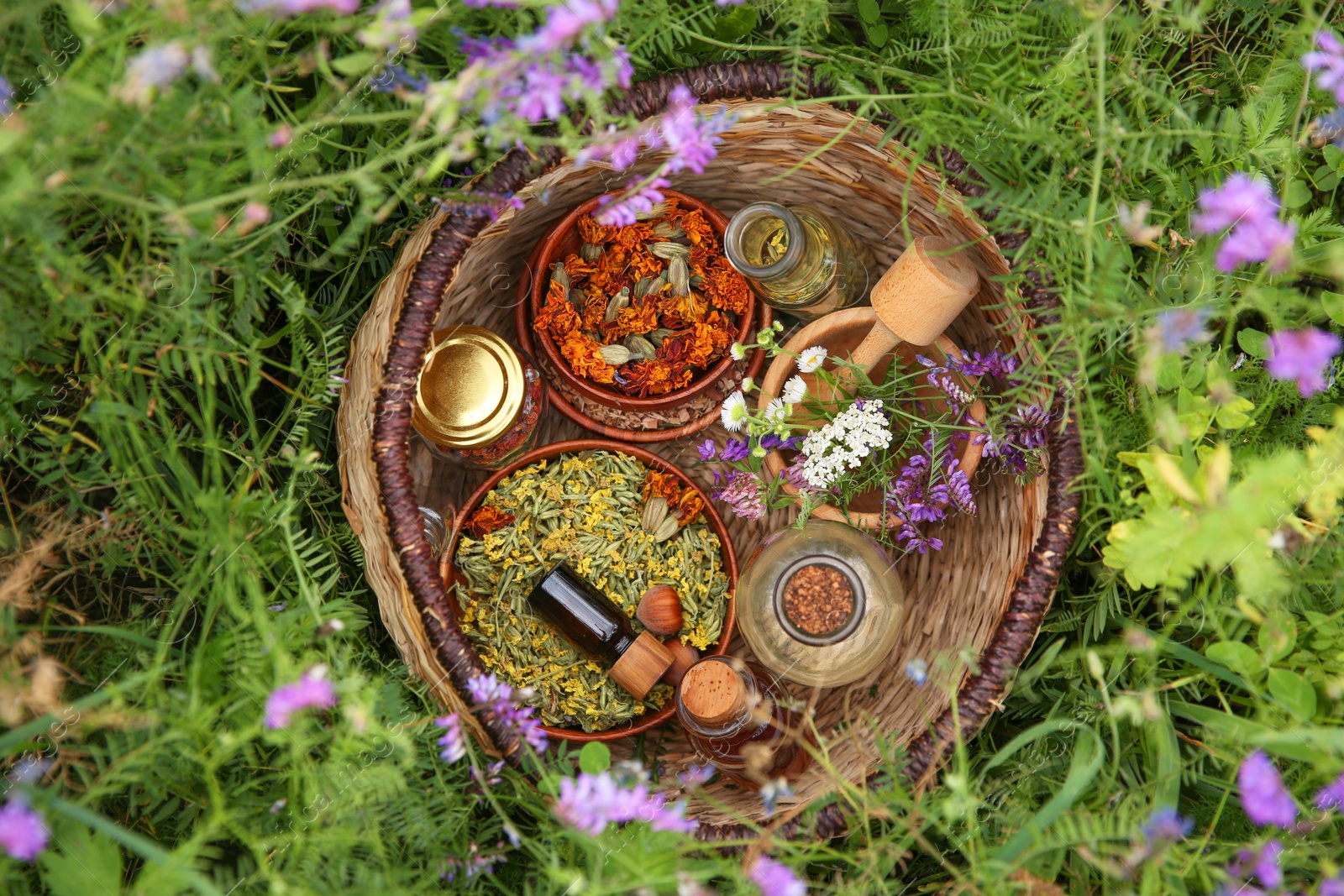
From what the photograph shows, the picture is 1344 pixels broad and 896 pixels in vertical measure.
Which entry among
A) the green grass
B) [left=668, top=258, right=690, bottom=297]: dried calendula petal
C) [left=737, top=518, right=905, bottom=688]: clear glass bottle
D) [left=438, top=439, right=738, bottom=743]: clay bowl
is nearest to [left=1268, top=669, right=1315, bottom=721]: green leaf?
the green grass

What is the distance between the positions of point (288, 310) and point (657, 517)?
2.17 ft

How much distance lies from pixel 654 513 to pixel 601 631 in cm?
23

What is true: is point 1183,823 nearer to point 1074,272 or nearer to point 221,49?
point 1074,272

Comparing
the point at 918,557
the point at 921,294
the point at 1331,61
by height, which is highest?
the point at 1331,61

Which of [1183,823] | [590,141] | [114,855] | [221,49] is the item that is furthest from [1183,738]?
[221,49]

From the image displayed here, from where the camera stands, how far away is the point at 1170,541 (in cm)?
90

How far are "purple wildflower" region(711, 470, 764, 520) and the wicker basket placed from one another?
12.0 inches

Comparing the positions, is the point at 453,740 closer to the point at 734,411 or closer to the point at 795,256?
the point at 734,411

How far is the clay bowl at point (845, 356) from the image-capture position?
4.57 feet

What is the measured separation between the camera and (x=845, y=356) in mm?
1528

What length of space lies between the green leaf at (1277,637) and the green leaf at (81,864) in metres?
1.19

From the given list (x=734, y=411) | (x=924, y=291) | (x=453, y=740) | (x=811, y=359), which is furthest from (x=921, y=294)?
(x=453, y=740)

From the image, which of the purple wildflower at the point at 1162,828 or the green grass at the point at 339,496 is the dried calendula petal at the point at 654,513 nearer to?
the green grass at the point at 339,496

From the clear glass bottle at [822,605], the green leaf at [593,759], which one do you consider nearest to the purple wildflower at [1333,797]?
the clear glass bottle at [822,605]
